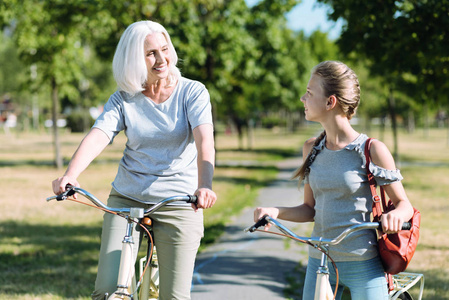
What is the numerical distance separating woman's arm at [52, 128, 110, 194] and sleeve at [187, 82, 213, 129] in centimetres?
44

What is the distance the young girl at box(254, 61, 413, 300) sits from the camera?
276cm

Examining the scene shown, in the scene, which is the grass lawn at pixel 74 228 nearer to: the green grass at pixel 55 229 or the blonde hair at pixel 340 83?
the green grass at pixel 55 229

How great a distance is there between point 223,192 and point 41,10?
270 inches

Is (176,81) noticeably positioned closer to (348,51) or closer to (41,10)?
(348,51)

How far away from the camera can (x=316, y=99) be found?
9.42 ft

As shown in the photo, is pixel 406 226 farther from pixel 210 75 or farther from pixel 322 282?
pixel 210 75

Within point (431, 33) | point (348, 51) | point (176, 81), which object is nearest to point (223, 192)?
point (348, 51)

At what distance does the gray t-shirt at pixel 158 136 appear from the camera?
3045mm

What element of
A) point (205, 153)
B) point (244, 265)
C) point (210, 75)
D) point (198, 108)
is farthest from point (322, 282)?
point (210, 75)

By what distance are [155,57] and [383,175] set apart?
1.25 m

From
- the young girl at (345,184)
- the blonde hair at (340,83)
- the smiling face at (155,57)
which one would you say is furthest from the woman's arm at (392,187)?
the smiling face at (155,57)

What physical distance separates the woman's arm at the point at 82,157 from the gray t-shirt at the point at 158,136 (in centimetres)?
5

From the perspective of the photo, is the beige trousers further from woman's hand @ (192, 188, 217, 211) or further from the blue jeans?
the blue jeans

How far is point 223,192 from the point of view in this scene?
13.6m
